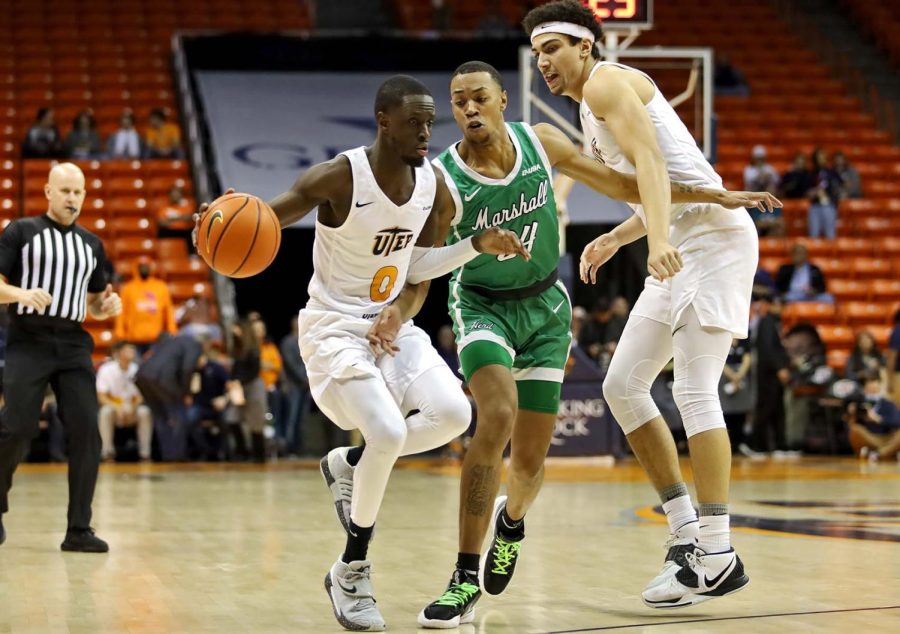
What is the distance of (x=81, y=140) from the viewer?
18.1 meters

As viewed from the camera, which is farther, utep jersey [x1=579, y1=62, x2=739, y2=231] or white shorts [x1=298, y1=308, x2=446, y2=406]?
utep jersey [x1=579, y1=62, x2=739, y2=231]

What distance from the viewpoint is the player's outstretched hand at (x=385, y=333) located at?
497cm

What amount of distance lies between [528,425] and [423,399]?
0.55 m

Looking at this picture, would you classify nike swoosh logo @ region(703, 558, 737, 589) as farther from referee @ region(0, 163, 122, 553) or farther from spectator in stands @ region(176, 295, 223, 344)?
spectator in stands @ region(176, 295, 223, 344)

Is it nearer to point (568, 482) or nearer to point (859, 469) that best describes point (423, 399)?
point (568, 482)

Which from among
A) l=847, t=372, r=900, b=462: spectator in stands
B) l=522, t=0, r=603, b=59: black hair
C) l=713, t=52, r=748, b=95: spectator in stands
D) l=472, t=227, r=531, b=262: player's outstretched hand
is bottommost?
l=847, t=372, r=900, b=462: spectator in stands

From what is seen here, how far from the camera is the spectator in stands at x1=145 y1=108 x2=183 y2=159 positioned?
18656mm

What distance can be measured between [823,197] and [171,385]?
9.40 m

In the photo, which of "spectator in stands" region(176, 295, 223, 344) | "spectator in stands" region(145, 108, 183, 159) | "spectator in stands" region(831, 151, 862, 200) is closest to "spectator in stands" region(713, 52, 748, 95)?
"spectator in stands" region(831, 151, 862, 200)

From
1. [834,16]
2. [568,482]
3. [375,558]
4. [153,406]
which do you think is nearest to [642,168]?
[375,558]

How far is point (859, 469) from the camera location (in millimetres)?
12992

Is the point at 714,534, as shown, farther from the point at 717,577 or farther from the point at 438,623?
the point at 438,623

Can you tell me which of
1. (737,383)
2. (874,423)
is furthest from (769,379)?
(874,423)

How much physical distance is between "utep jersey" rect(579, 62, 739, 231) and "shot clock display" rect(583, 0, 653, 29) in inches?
288
